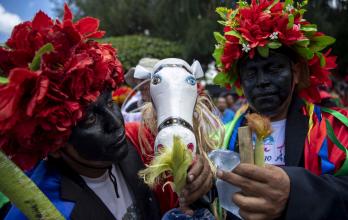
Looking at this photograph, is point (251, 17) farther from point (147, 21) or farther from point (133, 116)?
point (147, 21)

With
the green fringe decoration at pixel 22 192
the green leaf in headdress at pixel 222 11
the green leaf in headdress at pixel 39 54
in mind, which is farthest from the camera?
the green leaf in headdress at pixel 222 11

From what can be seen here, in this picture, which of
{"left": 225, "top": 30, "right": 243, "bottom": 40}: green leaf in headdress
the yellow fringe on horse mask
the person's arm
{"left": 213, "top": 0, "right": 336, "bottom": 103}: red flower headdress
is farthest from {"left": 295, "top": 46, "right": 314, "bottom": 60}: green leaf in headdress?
the person's arm

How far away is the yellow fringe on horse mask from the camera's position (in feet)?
4.41

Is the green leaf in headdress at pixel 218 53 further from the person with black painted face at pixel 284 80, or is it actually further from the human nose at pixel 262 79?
the human nose at pixel 262 79

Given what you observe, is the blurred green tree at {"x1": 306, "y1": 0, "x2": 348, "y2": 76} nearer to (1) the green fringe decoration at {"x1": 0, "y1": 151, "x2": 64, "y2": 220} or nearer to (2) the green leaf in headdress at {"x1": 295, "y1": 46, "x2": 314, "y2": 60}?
(2) the green leaf in headdress at {"x1": 295, "y1": 46, "x2": 314, "y2": 60}

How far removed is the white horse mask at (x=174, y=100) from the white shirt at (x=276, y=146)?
67 cm

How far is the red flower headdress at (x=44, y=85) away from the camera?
52.6 inches

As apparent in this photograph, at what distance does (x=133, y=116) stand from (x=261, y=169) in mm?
3006

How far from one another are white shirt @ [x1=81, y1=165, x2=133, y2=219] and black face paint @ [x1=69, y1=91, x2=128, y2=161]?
183 mm

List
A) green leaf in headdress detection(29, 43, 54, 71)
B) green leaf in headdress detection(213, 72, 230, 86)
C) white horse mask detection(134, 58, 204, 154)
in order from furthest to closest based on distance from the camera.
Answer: green leaf in headdress detection(213, 72, 230, 86), white horse mask detection(134, 58, 204, 154), green leaf in headdress detection(29, 43, 54, 71)

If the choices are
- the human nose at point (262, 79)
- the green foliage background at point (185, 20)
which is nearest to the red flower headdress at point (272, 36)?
the human nose at point (262, 79)

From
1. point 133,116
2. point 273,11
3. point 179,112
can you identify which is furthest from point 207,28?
point 179,112

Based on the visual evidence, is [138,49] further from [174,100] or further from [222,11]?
[174,100]

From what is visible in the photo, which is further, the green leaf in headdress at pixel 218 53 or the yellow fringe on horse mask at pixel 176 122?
the green leaf in headdress at pixel 218 53
